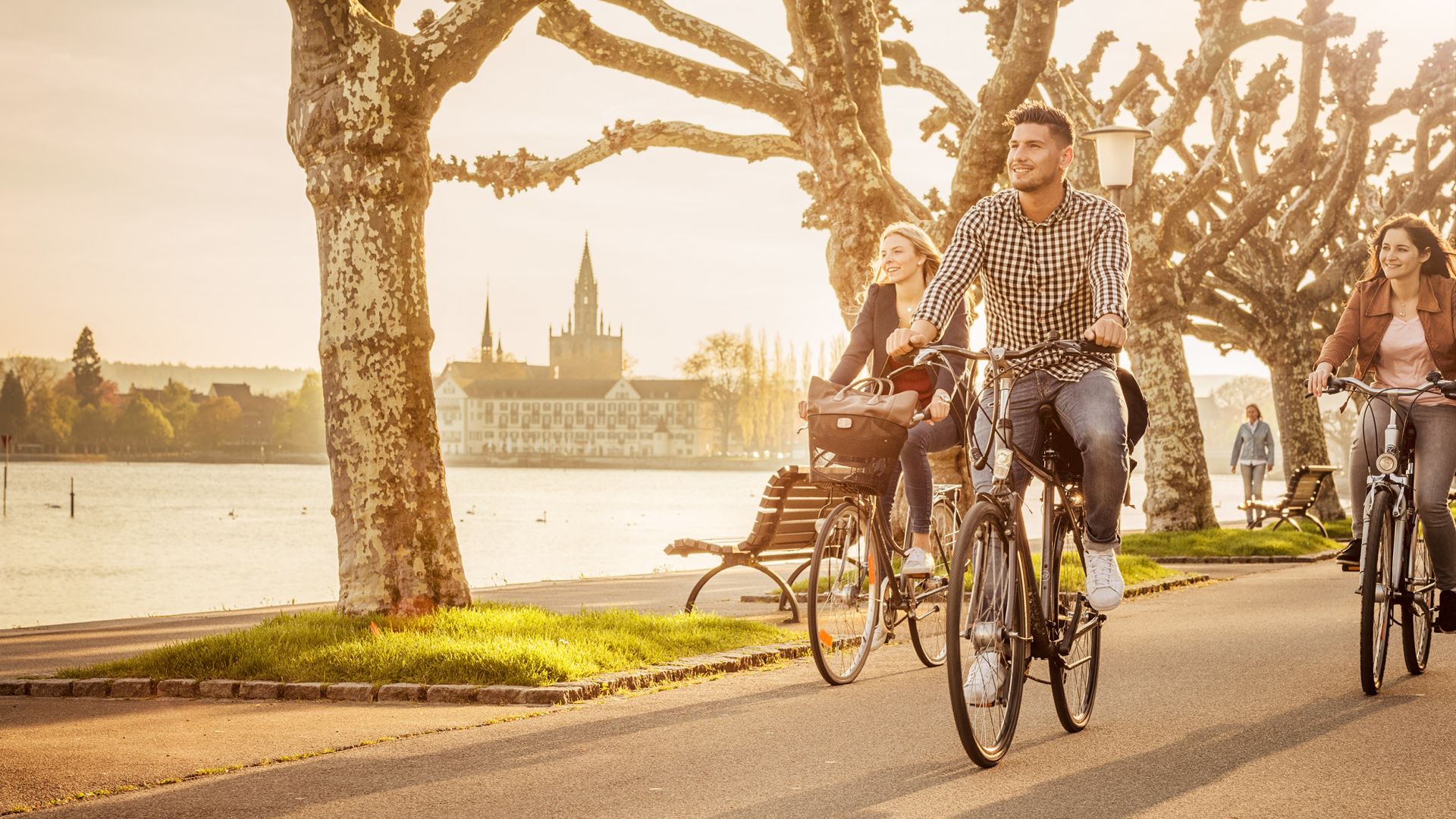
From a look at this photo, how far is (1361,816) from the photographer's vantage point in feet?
15.7

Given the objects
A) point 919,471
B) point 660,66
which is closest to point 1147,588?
point 919,471

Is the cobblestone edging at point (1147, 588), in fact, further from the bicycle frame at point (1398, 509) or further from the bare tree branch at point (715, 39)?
the bare tree branch at point (715, 39)

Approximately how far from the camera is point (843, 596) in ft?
25.1

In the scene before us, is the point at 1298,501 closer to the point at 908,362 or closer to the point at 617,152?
the point at 617,152

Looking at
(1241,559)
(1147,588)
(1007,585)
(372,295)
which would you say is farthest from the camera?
(1241,559)

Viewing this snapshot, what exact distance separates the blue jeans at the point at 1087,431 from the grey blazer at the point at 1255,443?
2104 centimetres

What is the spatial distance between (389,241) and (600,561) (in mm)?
26164

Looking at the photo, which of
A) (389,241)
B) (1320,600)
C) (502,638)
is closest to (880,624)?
(502,638)

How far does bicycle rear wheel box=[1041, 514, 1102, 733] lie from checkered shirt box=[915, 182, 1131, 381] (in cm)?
74

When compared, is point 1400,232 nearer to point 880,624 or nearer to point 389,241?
point 880,624

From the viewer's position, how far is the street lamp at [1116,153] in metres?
17.4

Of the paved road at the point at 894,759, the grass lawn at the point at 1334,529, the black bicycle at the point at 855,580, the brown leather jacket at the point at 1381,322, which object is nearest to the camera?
the paved road at the point at 894,759

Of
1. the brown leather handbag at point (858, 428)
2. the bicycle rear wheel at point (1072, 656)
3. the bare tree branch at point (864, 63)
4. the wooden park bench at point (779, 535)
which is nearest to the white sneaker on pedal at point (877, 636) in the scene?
the brown leather handbag at point (858, 428)

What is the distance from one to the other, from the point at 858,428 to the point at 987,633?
2.25 m
